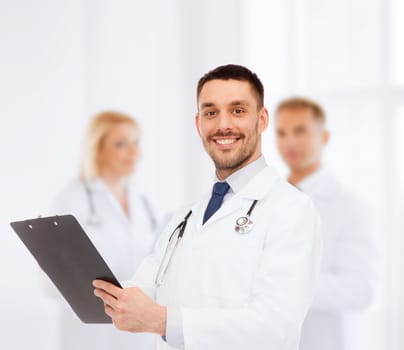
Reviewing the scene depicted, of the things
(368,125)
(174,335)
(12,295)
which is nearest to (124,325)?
(174,335)

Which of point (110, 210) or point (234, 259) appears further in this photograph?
point (110, 210)

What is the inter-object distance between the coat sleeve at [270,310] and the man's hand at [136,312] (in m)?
0.05

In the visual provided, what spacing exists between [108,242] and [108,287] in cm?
161

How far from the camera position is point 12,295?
3.73 metres

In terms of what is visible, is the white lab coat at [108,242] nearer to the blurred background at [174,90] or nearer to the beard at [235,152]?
the blurred background at [174,90]

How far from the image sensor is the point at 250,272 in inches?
60.8

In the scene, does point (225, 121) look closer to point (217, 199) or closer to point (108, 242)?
point (217, 199)

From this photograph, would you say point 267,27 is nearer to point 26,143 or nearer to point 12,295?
point 26,143

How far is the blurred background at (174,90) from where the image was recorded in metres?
3.78

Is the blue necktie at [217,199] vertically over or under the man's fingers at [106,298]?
over

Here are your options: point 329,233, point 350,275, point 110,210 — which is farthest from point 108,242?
point 350,275

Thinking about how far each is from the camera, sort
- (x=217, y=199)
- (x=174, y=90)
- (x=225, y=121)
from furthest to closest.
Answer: (x=174, y=90), (x=217, y=199), (x=225, y=121)

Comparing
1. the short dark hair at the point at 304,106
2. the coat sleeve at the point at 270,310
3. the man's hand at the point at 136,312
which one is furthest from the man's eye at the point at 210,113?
the short dark hair at the point at 304,106

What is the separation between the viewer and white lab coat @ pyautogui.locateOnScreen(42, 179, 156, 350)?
3082 millimetres
